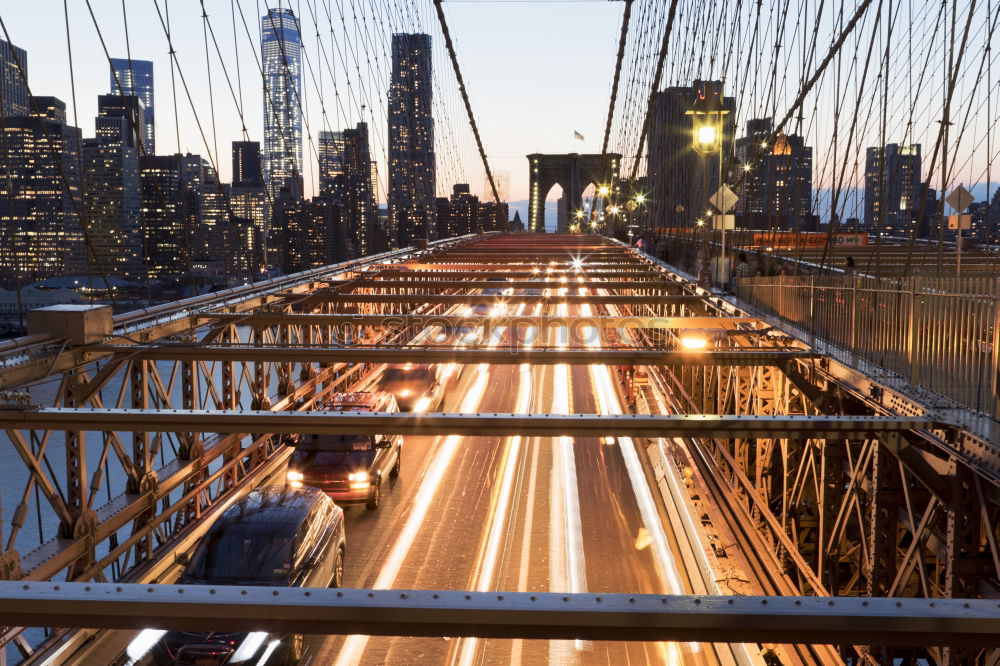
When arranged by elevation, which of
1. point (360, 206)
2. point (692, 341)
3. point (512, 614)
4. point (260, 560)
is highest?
point (360, 206)

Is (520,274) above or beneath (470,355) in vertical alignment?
above

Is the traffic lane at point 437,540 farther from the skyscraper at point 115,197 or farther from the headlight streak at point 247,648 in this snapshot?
the skyscraper at point 115,197

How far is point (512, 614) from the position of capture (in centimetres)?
274

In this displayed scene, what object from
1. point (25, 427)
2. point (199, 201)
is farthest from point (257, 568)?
point (199, 201)

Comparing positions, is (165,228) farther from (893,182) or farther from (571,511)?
(893,182)

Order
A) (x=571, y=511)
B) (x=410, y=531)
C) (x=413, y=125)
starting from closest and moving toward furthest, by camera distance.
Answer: (x=410, y=531)
(x=571, y=511)
(x=413, y=125)

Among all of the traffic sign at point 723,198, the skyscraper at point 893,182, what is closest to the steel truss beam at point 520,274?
the traffic sign at point 723,198

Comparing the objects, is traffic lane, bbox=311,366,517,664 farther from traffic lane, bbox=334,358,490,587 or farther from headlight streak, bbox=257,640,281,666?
headlight streak, bbox=257,640,281,666

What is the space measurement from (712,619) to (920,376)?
524cm

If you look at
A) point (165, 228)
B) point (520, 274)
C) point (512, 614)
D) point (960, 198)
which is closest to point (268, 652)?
point (512, 614)

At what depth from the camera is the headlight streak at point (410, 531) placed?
390 inches

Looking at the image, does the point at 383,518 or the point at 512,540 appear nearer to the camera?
the point at 512,540

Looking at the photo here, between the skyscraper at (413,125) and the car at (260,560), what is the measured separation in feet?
127

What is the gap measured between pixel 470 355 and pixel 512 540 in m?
5.29
